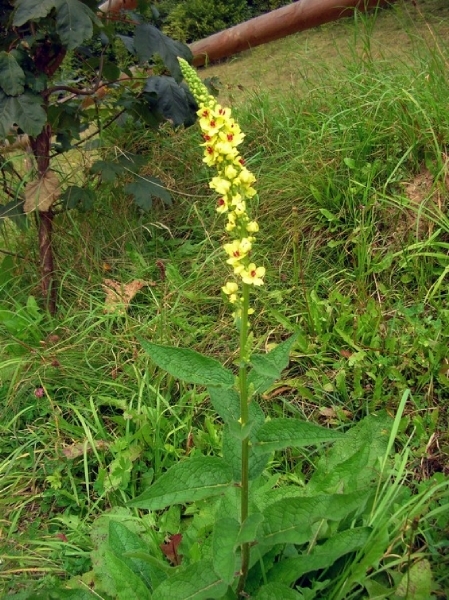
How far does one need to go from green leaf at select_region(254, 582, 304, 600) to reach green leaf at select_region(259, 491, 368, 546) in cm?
10

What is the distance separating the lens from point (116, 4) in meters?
3.24

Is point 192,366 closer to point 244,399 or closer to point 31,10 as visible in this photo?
point 244,399

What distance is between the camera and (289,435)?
1253 mm

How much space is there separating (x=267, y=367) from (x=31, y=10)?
1497 millimetres

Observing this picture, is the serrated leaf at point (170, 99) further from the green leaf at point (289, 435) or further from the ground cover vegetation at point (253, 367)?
the green leaf at point (289, 435)

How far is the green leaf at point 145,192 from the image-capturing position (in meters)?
2.63

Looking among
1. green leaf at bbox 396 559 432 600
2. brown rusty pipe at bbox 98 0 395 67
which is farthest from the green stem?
brown rusty pipe at bbox 98 0 395 67

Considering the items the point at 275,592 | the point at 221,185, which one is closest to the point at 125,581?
the point at 275,592

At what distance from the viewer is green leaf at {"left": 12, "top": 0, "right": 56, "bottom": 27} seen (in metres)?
1.94

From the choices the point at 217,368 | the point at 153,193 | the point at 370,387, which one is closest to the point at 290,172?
the point at 153,193

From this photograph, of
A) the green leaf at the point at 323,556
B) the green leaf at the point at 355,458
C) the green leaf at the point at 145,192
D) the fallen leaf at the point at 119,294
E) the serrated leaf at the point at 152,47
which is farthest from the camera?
the green leaf at the point at 145,192

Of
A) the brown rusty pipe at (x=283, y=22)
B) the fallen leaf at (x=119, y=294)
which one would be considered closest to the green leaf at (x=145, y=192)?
the fallen leaf at (x=119, y=294)

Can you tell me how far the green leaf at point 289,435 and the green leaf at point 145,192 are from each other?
1.57 meters

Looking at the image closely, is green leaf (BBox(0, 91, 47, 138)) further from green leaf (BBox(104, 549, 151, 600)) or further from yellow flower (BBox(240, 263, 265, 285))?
green leaf (BBox(104, 549, 151, 600))
